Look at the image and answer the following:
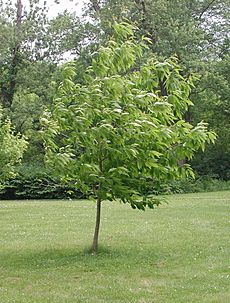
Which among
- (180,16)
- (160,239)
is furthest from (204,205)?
(180,16)

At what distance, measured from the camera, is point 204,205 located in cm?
1906

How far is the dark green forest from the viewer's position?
94.0ft

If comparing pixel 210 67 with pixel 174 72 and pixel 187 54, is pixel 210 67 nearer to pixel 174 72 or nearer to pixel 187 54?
pixel 187 54

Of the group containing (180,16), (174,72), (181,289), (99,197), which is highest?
(180,16)

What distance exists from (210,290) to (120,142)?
303 cm

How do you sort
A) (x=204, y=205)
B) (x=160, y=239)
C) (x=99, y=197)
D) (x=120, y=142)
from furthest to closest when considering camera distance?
1. (x=204, y=205)
2. (x=160, y=239)
3. (x=99, y=197)
4. (x=120, y=142)

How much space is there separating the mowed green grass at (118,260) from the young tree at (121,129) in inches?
51.2

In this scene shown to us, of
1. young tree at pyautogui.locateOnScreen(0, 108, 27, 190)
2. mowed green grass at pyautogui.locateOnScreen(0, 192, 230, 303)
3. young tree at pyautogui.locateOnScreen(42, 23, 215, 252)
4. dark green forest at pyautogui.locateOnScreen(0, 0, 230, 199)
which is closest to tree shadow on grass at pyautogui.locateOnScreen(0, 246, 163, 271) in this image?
mowed green grass at pyautogui.locateOnScreen(0, 192, 230, 303)

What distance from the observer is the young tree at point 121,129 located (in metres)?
8.89

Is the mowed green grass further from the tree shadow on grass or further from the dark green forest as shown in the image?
the dark green forest

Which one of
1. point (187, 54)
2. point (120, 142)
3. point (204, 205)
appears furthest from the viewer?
point (187, 54)

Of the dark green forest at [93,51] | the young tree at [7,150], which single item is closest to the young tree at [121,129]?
the young tree at [7,150]

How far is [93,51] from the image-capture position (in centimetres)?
2905

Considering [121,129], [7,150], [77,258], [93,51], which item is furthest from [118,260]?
[93,51]
